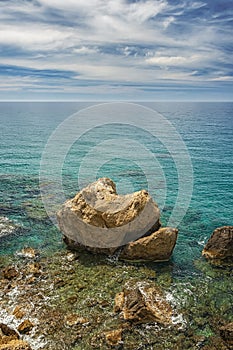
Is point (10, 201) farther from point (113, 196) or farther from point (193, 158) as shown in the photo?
point (193, 158)

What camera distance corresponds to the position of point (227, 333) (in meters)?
15.2

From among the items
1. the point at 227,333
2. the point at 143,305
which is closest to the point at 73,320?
the point at 143,305

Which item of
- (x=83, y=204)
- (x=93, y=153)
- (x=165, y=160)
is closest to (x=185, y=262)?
(x=83, y=204)

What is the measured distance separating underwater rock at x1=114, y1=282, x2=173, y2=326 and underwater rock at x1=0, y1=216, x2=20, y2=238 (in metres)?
11.3

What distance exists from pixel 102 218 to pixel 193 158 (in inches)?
1425

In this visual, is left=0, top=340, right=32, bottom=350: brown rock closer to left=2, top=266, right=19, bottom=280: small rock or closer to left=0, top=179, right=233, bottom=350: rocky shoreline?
left=0, top=179, right=233, bottom=350: rocky shoreline

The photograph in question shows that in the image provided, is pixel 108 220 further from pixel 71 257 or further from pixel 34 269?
pixel 34 269

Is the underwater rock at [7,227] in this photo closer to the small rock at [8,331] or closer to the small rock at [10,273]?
the small rock at [10,273]

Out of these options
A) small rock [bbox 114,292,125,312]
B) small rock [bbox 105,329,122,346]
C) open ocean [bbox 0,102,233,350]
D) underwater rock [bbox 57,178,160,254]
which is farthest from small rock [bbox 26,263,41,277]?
small rock [bbox 105,329,122,346]

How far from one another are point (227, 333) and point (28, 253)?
13.5 metres

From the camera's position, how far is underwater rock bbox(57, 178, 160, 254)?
22.8 meters

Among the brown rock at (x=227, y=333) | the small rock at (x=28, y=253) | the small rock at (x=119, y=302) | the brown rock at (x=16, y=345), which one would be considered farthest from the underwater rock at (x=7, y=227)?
the brown rock at (x=227, y=333)

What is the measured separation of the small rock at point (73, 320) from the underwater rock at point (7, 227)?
10.9 m

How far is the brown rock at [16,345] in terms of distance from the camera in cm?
1411
